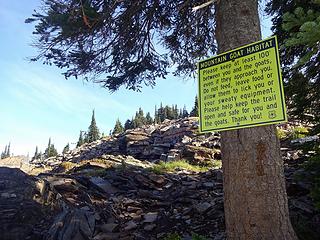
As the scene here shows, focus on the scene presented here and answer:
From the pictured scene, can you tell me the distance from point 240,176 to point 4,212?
666 centimetres

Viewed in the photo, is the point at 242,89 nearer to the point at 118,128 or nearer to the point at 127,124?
the point at 118,128

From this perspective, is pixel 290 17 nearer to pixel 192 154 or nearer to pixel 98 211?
pixel 98 211

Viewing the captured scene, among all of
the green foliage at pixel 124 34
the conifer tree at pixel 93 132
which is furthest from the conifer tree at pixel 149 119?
the green foliage at pixel 124 34

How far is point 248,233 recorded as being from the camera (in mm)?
2854

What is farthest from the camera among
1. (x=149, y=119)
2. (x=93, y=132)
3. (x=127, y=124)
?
(x=149, y=119)

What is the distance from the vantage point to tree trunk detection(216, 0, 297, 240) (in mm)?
2828

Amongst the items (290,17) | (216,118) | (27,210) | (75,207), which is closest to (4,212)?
(27,210)

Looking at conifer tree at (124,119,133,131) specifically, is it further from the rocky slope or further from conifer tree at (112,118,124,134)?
the rocky slope

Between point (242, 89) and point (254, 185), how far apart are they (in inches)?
38.4

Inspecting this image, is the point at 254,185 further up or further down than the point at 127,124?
further down

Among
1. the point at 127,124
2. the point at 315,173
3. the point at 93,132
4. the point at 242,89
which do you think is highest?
the point at 127,124

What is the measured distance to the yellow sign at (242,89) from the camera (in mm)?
2777

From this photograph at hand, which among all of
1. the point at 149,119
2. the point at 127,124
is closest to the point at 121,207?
the point at 127,124

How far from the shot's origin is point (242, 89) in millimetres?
2986
